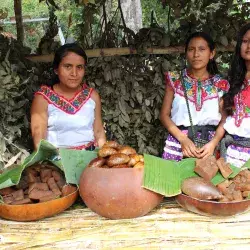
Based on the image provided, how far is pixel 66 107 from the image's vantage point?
2.75 meters

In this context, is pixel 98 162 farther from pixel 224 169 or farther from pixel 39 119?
pixel 39 119

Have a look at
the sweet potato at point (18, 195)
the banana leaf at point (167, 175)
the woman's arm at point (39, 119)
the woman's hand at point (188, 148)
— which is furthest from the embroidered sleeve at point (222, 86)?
the sweet potato at point (18, 195)

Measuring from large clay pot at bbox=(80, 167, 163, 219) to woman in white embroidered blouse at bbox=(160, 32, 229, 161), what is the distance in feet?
3.83

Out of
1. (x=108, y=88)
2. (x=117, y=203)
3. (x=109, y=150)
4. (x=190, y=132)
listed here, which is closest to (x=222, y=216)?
(x=117, y=203)

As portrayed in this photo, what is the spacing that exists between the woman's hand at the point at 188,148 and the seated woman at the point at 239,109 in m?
0.20

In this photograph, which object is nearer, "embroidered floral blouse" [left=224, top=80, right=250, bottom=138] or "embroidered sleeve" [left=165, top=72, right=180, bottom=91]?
"embroidered floral blouse" [left=224, top=80, right=250, bottom=138]

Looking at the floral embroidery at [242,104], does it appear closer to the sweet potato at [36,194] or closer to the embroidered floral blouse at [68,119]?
the embroidered floral blouse at [68,119]

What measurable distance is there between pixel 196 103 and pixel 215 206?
4.33 feet

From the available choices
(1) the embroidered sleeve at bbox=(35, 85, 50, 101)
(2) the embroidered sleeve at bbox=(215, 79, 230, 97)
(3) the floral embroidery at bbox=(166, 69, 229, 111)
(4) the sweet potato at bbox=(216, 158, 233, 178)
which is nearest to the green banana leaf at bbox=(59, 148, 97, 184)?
(4) the sweet potato at bbox=(216, 158, 233, 178)

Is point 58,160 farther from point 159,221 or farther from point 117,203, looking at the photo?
point 159,221

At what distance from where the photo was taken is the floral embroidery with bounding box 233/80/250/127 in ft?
8.57

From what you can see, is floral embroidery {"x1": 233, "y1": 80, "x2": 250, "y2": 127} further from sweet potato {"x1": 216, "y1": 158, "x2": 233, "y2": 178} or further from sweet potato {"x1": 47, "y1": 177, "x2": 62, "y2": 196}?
sweet potato {"x1": 47, "y1": 177, "x2": 62, "y2": 196}

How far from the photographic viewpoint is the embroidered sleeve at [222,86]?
2.88 meters

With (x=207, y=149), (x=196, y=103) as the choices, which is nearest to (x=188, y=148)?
(x=207, y=149)
